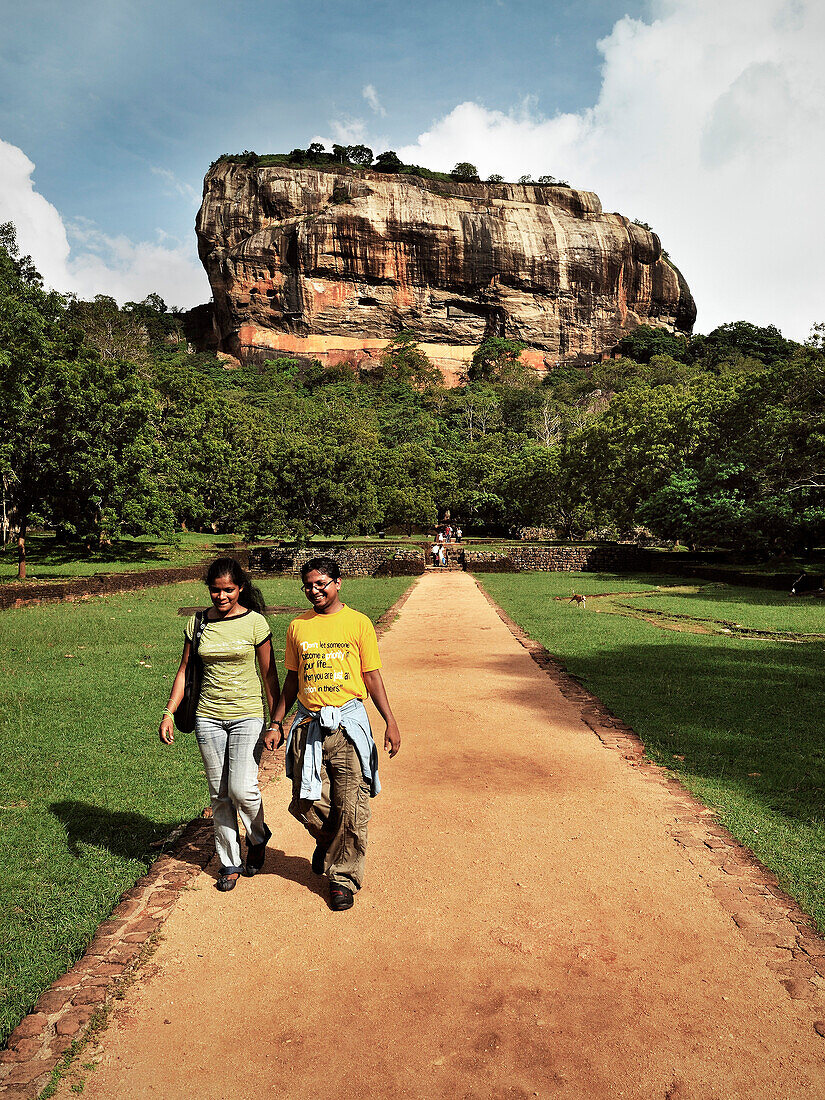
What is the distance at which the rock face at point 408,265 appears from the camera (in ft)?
242

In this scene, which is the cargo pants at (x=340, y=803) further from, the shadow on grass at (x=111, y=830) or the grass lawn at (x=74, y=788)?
the grass lawn at (x=74, y=788)

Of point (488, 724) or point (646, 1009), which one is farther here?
point (488, 724)

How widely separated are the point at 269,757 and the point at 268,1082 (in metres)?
3.42

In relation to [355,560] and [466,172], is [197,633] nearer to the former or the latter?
[355,560]

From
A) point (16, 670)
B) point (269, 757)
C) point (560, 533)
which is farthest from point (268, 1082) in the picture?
point (560, 533)

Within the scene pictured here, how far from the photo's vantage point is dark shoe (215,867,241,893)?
11.0ft

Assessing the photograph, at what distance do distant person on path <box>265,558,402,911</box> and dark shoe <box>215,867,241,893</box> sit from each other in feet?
1.41

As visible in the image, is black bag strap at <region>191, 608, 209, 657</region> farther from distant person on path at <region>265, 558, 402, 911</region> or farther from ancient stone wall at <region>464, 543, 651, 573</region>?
ancient stone wall at <region>464, 543, 651, 573</region>

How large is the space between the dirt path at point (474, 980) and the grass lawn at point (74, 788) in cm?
47

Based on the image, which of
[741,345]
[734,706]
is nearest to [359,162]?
[741,345]

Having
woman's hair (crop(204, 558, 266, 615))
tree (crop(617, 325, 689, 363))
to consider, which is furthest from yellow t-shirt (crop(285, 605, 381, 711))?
tree (crop(617, 325, 689, 363))

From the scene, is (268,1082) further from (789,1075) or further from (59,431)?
(59,431)

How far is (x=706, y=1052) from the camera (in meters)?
2.26

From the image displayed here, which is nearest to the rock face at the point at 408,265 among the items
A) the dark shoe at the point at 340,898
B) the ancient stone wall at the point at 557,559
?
the ancient stone wall at the point at 557,559
